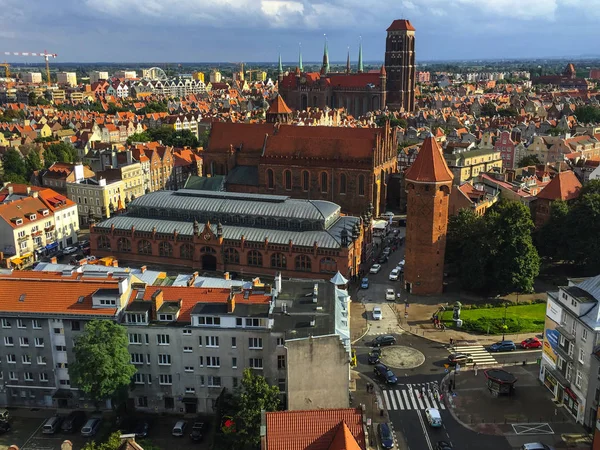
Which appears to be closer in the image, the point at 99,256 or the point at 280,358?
the point at 280,358

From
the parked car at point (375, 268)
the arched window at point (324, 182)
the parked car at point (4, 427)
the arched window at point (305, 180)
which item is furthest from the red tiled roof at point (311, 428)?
the arched window at point (305, 180)

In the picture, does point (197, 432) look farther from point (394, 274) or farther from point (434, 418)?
point (394, 274)

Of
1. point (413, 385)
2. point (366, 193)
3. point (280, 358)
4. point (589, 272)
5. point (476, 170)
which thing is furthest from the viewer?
point (476, 170)

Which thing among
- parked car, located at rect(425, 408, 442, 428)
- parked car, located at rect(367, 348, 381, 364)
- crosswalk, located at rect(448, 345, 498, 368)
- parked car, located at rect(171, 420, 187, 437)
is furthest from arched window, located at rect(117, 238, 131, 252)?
parked car, located at rect(425, 408, 442, 428)

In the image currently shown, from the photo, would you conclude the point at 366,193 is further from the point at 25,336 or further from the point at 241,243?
the point at 25,336

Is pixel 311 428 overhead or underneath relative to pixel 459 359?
overhead

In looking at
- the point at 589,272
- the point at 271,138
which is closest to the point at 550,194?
the point at 589,272

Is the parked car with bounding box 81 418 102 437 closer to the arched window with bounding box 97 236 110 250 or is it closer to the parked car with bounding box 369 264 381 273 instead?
the arched window with bounding box 97 236 110 250

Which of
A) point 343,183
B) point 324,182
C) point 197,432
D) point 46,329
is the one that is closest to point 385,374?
point 197,432
